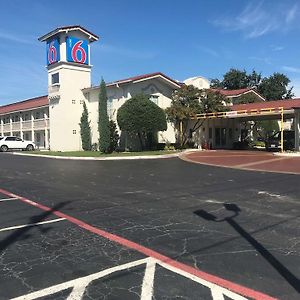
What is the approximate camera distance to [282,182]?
1422 cm

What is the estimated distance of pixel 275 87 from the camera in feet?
239

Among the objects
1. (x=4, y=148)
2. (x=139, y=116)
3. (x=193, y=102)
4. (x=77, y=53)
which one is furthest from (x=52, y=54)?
(x=193, y=102)

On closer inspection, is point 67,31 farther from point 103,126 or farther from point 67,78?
point 103,126

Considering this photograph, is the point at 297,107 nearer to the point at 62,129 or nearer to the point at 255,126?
the point at 255,126

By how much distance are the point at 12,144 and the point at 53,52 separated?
1055cm

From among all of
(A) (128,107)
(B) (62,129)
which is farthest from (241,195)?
(B) (62,129)

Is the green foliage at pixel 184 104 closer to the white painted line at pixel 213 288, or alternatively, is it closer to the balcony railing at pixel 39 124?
the balcony railing at pixel 39 124

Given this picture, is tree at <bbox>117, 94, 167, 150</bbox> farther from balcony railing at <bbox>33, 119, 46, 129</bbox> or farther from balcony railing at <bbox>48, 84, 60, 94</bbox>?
balcony railing at <bbox>33, 119, 46, 129</bbox>

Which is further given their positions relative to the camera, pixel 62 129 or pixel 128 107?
pixel 62 129

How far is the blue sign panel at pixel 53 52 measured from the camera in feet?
123

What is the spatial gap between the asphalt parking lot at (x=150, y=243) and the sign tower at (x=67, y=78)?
1028 inches

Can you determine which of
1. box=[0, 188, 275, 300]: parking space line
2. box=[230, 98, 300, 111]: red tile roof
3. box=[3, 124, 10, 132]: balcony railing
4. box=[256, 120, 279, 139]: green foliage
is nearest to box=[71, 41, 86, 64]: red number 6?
box=[230, 98, 300, 111]: red tile roof

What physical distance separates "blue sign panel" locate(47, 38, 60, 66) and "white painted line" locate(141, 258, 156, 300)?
34.4 metres

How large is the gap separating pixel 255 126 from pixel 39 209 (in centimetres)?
3990
